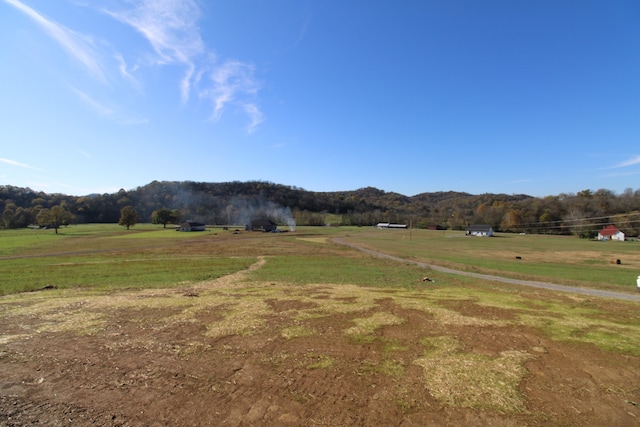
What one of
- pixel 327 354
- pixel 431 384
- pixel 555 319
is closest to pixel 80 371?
pixel 327 354

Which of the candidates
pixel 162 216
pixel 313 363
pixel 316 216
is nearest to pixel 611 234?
pixel 316 216

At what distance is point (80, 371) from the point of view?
7082mm

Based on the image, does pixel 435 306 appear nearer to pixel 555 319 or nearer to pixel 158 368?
pixel 555 319

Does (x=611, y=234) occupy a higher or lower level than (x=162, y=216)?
lower

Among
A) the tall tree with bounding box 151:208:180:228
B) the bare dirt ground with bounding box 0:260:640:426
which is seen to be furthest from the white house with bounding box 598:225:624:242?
the tall tree with bounding box 151:208:180:228

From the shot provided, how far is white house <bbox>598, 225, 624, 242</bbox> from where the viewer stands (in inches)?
3851

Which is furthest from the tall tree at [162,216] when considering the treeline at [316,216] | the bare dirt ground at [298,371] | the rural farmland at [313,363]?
the bare dirt ground at [298,371]

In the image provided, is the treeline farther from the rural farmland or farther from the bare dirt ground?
the bare dirt ground

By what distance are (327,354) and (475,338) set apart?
4.85 meters

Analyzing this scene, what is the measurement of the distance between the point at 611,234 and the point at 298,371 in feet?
450

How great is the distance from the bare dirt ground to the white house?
125951 millimetres

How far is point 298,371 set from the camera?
709 cm

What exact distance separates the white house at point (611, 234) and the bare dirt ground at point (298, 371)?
413 ft

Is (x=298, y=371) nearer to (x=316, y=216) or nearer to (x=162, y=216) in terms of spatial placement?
(x=162, y=216)
